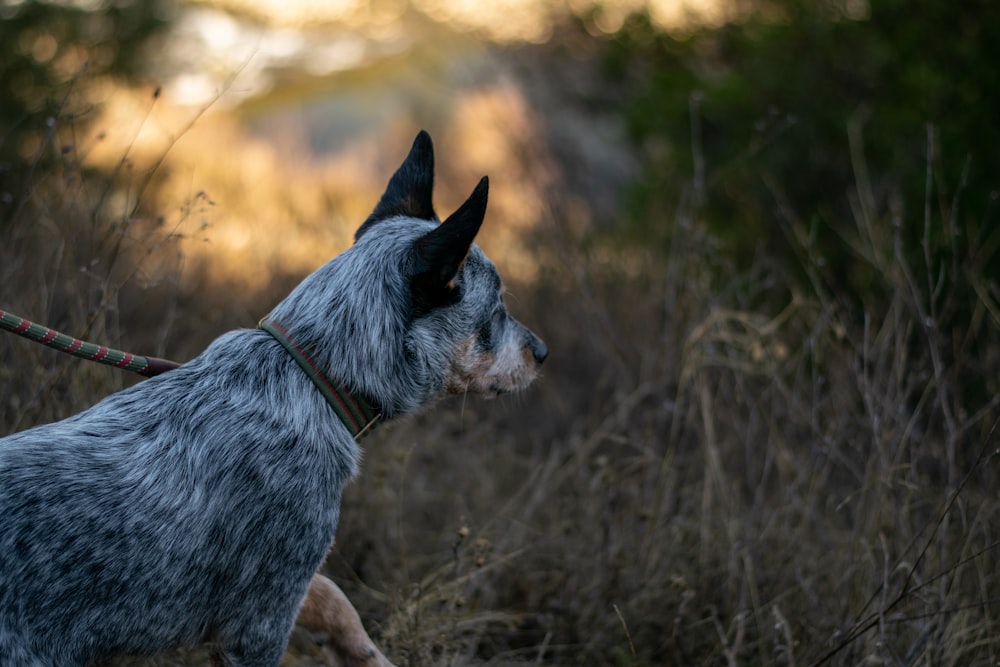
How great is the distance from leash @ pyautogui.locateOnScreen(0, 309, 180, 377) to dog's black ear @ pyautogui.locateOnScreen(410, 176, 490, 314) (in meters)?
0.89

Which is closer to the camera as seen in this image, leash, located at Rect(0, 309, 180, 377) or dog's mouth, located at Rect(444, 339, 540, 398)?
leash, located at Rect(0, 309, 180, 377)

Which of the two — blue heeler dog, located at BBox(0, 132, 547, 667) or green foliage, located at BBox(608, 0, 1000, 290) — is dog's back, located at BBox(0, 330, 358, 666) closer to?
blue heeler dog, located at BBox(0, 132, 547, 667)

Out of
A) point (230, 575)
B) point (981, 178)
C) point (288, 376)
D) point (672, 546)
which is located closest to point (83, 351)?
point (288, 376)

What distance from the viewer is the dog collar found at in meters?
2.99

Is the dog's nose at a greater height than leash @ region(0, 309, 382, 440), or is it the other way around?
leash @ region(0, 309, 382, 440)

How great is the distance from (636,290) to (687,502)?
2.71m

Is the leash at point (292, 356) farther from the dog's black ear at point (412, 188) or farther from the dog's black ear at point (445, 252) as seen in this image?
the dog's black ear at point (412, 188)

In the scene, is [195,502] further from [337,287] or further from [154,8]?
[154,8]

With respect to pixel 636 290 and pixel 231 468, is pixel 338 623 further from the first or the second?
pixel 636 290

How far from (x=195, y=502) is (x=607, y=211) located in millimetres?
8642

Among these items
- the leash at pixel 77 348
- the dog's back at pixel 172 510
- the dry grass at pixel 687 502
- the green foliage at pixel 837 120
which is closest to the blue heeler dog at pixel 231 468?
the dog's back at pixel 172 510

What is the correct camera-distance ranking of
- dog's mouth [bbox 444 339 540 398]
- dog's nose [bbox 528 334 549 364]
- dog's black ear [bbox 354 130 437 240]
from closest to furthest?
dog's mouth [bbox 444 339 540 398] < dog's black ear [bbox 354 130 437 240] < dog's nose [bbox 528 334 549 364]

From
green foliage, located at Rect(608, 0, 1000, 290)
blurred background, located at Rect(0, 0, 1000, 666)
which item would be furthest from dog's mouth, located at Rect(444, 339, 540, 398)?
green foliage, located at Rect(608, 0, 1000, 290)

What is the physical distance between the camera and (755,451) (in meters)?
5.42
